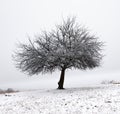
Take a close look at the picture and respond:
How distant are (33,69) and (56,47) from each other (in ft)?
14.0

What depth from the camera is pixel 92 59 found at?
28.7m

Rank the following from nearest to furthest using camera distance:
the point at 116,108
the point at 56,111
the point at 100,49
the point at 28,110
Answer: the point at 116,108 → the point at 56,111 → the point at 28,110 → the point at 100,49

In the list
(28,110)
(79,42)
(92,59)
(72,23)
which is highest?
(72,23)

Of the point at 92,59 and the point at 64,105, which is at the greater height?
the point at 92,59

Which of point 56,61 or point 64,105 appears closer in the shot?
point 64,105

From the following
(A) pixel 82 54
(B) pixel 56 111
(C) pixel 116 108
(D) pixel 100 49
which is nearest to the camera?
(C) pixel 116 108

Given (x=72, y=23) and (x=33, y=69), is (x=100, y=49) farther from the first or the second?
(x=33, y=69)

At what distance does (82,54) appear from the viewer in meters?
27.1

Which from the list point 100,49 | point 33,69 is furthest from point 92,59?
point 33,69

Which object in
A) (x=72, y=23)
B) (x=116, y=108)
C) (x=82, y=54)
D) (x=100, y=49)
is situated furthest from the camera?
(x=72, y=23)

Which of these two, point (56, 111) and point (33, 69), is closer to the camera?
point (56, 111)

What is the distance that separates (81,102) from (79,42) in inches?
469

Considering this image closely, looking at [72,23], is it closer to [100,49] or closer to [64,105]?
[100,49]

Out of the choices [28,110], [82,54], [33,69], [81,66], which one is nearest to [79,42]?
[82,54]
